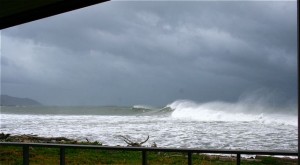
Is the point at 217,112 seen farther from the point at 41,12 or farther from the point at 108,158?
the point at 41,12

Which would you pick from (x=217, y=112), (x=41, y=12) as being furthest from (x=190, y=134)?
(x=41, y=12)

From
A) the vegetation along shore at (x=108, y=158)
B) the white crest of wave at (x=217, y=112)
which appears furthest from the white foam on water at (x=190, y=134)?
the white crest of wave at (x=217, y=112)

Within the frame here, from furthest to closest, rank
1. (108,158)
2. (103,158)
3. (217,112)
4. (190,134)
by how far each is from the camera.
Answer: (217,112)
(190,134)
(108,158)
(103,158)

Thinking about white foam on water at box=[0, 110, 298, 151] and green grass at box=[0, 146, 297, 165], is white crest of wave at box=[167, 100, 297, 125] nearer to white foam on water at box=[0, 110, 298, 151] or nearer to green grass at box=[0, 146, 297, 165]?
white foam on water at box=[0, 110, 298, 151]

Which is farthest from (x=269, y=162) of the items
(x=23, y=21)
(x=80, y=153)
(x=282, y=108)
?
(x=282, y=108)

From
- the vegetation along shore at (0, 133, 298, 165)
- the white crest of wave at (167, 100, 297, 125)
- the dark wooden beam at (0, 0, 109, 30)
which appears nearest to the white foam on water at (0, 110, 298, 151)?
the vegetation along shore at (0, 133, 298, 165)

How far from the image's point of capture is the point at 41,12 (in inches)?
96.2

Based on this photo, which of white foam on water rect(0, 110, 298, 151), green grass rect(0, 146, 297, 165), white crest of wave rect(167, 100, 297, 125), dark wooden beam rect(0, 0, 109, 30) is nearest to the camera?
dark wooden beam rect(0, 0, 109, 30)

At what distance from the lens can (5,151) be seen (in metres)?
10.4

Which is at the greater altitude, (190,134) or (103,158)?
(103,158)

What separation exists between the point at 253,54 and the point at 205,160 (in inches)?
1366

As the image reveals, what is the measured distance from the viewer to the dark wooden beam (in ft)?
7.22

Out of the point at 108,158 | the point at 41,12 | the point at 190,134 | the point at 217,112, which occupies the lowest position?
the point at 190,134

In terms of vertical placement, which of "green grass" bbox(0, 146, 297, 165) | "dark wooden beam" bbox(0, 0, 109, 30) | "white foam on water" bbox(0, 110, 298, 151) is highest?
"dark wooden beam" bbox(0, 0, 109, 30)
